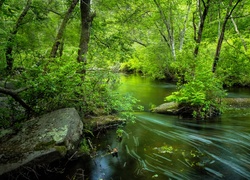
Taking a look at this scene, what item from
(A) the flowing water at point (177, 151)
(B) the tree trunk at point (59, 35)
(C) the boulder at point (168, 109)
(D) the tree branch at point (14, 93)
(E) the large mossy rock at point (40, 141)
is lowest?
(A) the flowing water at point (177, 151)

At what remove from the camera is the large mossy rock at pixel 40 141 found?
4.61 m

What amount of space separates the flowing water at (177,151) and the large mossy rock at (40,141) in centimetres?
96

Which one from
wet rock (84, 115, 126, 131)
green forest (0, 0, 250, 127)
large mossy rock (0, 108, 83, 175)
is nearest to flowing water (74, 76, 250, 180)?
wet rock (84, 115, 126, 131)

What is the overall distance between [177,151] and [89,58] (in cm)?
616

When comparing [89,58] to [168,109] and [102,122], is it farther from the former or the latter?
[168,109]

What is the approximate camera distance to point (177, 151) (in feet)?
21.1

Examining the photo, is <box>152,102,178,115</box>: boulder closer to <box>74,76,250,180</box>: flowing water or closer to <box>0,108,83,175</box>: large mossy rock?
<box>74,76,250,180</box>: flowing water

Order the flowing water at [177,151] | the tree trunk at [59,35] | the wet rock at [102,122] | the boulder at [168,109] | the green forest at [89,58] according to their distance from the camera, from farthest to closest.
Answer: the boulder at [168,109]
the wet rock at [102,122]
the tree trunk at [59,35]
the green forest at [89,58]
the flowing water at [177,151]

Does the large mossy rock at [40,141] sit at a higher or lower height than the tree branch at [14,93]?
lower

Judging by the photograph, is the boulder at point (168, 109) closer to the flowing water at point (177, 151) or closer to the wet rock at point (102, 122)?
the flowing water at point (177, 151)

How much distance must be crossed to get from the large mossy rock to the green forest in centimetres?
65

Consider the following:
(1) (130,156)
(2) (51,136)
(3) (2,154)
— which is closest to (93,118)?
(1) (130,156)

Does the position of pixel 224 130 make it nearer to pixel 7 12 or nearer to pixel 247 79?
pixel 7 12

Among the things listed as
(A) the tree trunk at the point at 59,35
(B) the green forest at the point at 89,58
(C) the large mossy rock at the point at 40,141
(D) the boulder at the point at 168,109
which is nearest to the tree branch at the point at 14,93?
(B) the green forest at the point at 89,58
